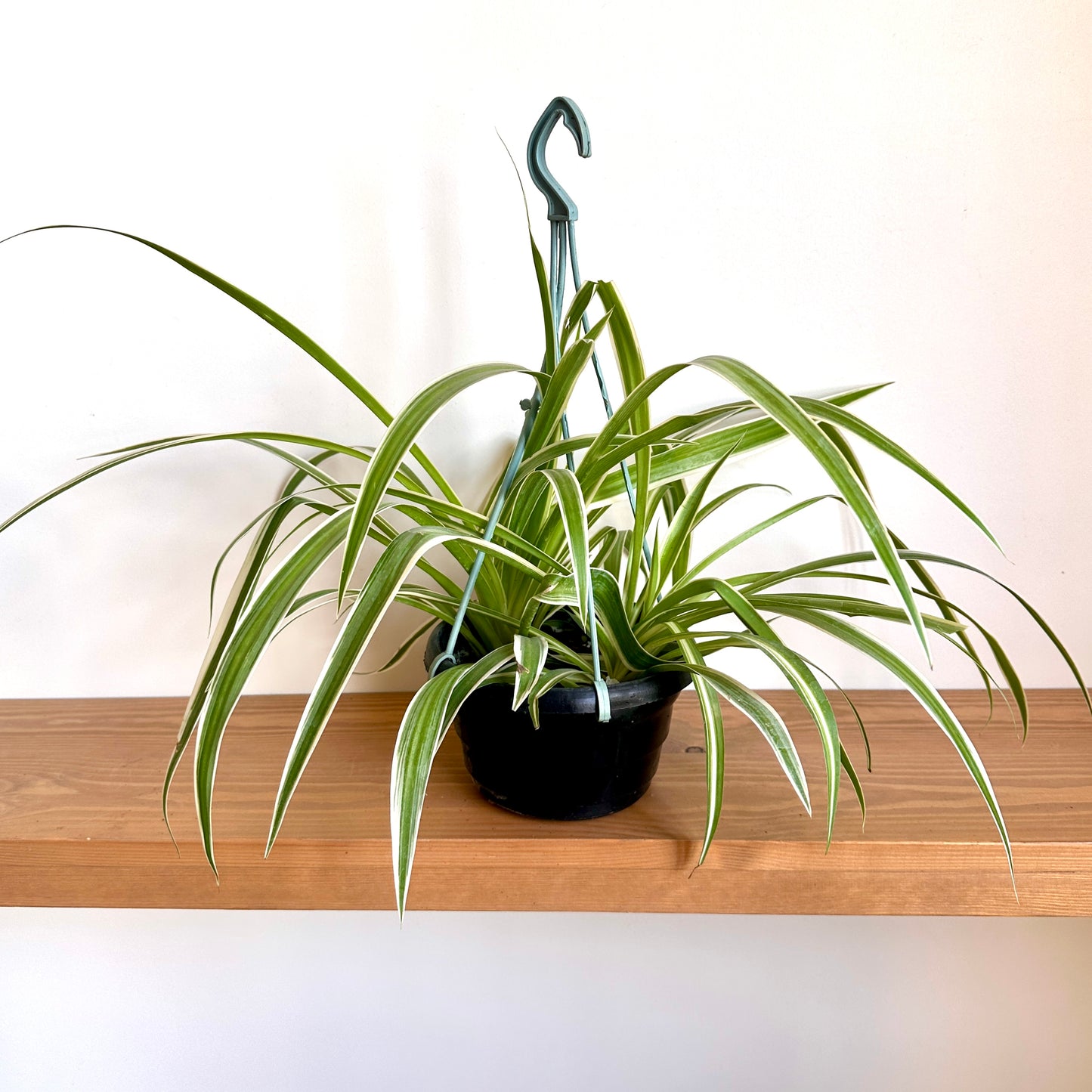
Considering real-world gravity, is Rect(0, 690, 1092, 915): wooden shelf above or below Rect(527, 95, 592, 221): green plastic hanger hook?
below

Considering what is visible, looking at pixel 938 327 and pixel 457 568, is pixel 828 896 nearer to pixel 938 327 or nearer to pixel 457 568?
pixel 457 568

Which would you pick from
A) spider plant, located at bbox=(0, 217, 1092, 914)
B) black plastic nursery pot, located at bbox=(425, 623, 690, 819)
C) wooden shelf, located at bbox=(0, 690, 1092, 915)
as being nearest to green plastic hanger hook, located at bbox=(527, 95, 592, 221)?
spider plant, located at bbox=(0, 217, 1092, 914)

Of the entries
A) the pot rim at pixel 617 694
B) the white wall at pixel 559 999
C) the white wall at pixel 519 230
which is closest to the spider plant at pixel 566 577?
the pot rim at pixel 617 694

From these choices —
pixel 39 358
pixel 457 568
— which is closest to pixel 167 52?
pixel 39 358

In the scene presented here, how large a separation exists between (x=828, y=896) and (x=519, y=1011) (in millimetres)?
536

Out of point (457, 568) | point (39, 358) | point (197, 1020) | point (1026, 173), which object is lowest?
point (197, 1020)

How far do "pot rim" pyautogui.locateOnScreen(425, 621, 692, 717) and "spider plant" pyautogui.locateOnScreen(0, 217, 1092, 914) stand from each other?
0.01m

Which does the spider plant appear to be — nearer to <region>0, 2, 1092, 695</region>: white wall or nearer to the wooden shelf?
the wooden shelf

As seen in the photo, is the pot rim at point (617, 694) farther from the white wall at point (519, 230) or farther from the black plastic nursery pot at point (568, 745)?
the white wall at point (519, 230)

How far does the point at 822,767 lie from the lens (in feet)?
2.57

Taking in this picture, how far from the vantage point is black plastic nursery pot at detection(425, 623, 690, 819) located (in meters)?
0.63

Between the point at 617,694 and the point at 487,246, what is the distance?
48cm

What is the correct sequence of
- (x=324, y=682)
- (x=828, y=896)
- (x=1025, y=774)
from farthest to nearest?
(x=1025, y=774) < (x=828, y=896) < (x=324, y=682)

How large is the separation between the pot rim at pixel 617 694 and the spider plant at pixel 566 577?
1 cm
